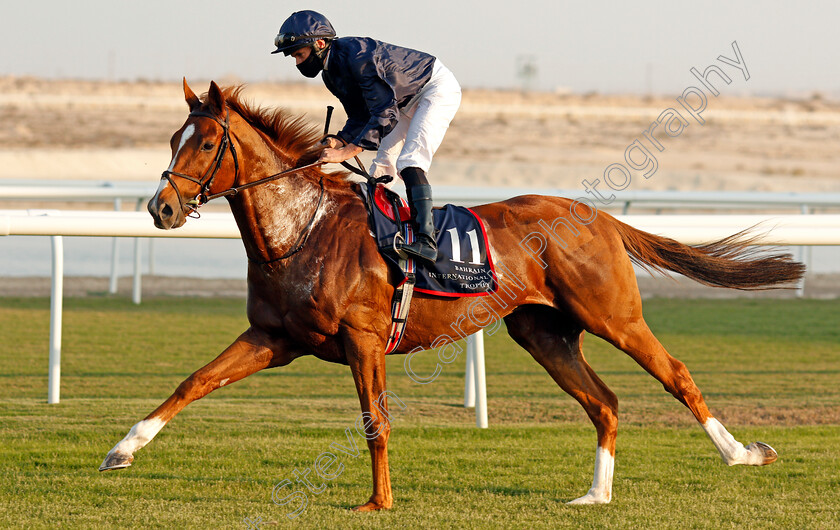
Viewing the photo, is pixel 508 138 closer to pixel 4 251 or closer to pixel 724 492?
pixel 4 251

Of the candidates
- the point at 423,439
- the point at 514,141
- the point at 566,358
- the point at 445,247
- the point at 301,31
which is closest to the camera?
the point at 301,31

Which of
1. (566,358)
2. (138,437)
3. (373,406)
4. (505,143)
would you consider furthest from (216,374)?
(505,143)

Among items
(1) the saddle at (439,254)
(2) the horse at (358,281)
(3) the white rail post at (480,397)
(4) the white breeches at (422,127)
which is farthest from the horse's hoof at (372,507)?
(3) the white rail post at (480,397)

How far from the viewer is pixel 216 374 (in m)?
3.65

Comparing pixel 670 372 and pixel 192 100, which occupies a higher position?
pixel 192 100

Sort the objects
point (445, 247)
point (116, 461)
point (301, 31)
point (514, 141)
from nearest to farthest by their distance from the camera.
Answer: point (116, 461)
point (301, 31)
point (445, 247)
point (514, 141)

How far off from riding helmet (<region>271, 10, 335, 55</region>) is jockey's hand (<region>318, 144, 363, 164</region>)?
413mm

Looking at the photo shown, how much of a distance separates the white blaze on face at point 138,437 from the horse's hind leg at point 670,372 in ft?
5.70

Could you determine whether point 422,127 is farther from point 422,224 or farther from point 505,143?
point 505,143

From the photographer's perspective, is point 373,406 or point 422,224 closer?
point 373,406

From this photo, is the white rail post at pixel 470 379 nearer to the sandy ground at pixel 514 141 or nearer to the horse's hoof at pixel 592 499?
the horse's hoof at pixel 592 499

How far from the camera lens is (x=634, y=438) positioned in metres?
4.90

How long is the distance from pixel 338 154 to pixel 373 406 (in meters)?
0.97

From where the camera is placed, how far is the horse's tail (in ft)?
14.1
